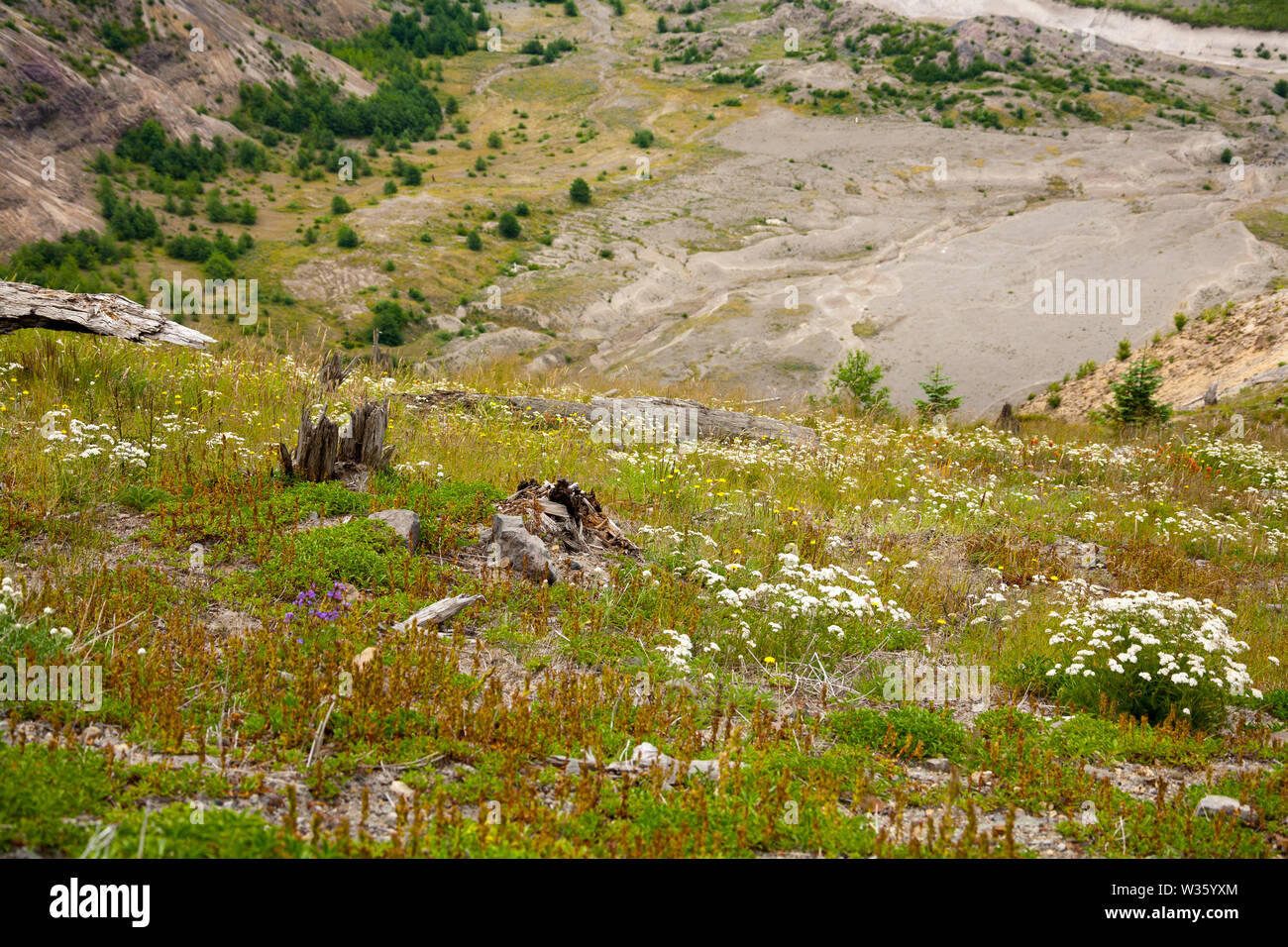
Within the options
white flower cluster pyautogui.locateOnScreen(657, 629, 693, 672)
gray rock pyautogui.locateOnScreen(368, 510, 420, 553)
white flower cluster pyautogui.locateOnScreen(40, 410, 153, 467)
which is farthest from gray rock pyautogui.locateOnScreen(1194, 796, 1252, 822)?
white flower cluster pyautogui.locateOnScreen(40, 410, 153, 467)

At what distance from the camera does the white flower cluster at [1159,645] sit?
15.7ft

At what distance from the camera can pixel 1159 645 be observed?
5.09 metres

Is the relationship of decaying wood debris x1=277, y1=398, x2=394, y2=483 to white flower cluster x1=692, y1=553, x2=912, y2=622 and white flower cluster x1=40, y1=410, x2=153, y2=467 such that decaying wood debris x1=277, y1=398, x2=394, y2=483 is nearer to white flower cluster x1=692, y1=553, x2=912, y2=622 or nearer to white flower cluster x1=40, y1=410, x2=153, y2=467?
white flower cluster x1=40, y1=410, x2=153, y2=467

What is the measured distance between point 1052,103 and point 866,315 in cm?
6063

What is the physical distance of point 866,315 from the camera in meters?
46.3

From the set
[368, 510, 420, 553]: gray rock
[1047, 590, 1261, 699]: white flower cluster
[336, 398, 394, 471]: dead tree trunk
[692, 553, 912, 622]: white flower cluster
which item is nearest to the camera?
[1047, 590, 1261, 699]: white flower cluster

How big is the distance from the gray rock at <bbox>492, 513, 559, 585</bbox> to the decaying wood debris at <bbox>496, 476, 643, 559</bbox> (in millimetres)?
385

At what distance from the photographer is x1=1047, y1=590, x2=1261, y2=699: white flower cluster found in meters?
4.77

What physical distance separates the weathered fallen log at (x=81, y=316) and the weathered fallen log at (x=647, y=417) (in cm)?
349

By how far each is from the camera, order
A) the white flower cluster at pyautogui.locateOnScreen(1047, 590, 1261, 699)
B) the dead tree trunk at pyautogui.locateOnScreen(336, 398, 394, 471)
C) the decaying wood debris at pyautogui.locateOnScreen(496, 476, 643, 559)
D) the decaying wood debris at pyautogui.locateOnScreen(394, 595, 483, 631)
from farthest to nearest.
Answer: the dead tree trunk at pyautogui.locateOnScreen(336, 398, 394, 471), the decaying wood debris at pyautogui.locateOnScreen(496, 476, 643, 559), the decaying wood debris at pyautogui.locateOnScreen(394, 595, 483, 631), the white flower cluster at pyautogui.locateOnScreen(1047, 590, 1261, 699)

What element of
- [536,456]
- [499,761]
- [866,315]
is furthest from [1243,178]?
[499,761]

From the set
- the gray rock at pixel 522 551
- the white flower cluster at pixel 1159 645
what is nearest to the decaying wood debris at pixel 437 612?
the gray rock at pixel 522 551
